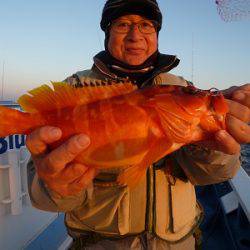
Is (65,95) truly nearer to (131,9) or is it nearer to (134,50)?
(134,50)

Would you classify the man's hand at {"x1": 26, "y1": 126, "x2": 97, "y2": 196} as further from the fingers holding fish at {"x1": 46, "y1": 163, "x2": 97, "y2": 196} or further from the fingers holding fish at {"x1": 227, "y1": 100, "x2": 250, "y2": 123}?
the fingers holding fish at {"x1": 227, "y1": 100, "x2": 250, "y2": 123}

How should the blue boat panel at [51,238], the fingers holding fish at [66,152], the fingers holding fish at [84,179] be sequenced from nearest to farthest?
the fingers holding fish at [66,152], the fingers holding fish at [84,179], the blue boat panel at [51,238]

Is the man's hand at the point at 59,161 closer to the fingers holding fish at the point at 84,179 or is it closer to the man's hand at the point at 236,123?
the fingers holding fish at the point at 84,179

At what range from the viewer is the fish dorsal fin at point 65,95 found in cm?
245

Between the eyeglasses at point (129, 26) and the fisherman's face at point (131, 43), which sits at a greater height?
the eyeglasses at point (129, 26)

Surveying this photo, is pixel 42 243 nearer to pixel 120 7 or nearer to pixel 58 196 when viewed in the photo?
pixel 58 196

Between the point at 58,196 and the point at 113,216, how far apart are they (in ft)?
2.01

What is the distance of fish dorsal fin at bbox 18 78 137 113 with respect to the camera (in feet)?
8.04

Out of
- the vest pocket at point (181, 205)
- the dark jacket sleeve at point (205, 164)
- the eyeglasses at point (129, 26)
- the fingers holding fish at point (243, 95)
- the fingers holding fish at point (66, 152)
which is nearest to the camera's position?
the fingers holding fish at point (66, 152)

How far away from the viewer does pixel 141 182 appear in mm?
3027

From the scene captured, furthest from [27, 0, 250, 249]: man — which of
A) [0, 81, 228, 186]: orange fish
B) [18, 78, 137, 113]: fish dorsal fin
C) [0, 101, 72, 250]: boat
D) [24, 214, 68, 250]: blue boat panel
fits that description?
[24, 214, 68, 250]: blue boat panel

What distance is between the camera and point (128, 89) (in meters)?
2.46

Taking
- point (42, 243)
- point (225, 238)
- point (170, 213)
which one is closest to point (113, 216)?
point (170, 213)

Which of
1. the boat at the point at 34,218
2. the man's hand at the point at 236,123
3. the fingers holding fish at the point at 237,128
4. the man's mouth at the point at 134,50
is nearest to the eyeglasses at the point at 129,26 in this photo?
the man's mouth at the point at 134,50
